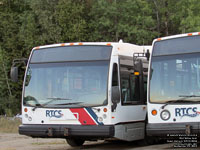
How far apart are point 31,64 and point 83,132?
2.74 meters

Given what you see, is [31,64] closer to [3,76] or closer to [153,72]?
[153,72]

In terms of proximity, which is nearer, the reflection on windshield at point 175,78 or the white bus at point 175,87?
the white bus at point 175,87

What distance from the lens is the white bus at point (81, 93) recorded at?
38.4ft

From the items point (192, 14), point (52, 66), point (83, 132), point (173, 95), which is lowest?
point (83, 132)

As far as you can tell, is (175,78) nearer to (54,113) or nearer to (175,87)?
(175,87)

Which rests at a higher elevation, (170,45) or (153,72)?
→ (170,45)

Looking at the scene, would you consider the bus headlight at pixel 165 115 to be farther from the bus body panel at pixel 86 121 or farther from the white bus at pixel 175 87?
the bus body panel at pixel 86 121

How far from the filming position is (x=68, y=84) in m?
12.2

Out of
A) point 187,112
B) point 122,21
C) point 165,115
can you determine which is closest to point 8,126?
point 165,115

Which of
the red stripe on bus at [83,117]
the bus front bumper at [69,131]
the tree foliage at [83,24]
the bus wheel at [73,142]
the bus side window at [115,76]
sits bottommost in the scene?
the bus wheel at [73,142]

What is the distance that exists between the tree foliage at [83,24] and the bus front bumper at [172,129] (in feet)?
98.7

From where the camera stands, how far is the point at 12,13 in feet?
154

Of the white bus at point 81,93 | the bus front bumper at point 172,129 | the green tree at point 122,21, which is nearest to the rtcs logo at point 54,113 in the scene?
the white bus at point 81,93

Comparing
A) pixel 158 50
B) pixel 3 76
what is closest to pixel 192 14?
pixel 3 76
